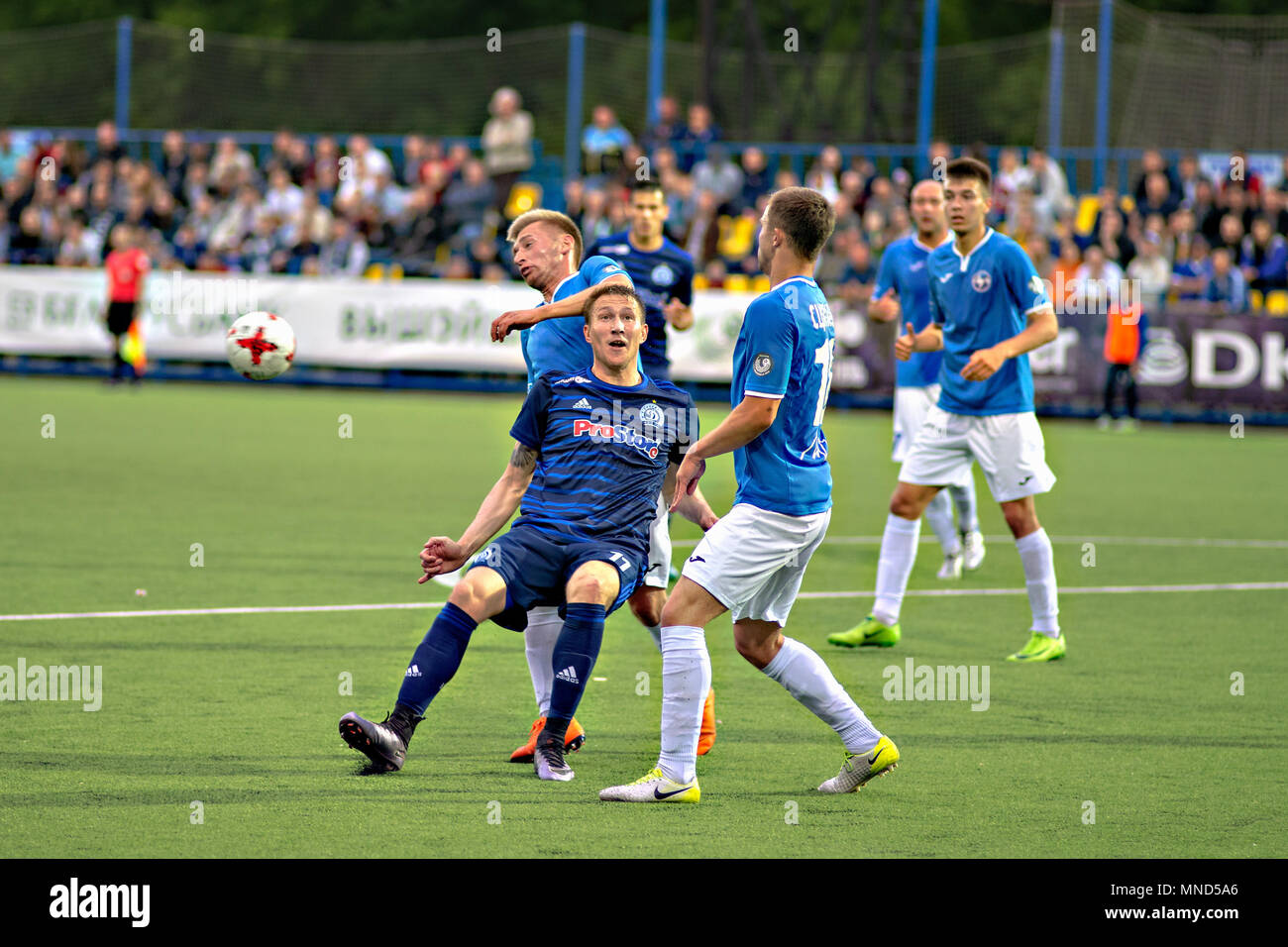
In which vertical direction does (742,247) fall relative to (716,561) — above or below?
above

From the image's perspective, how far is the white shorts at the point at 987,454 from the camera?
9.05 meters

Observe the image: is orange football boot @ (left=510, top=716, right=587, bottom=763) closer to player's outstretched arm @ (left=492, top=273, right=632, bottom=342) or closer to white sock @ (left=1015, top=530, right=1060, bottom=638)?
player's outstretched arm @ (left=492, top=273, right=632, bottom=342)

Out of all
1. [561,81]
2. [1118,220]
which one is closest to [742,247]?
[1118,220]

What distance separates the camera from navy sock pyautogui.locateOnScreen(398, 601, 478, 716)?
612 cm

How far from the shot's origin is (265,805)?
571 cm

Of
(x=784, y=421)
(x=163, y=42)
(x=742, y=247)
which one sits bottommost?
(x=784, y=421)

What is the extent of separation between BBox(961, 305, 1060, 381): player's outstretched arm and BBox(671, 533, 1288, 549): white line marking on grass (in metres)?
4.19

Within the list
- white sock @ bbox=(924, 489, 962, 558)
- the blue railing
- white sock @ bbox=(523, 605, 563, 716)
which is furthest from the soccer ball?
the blue railing

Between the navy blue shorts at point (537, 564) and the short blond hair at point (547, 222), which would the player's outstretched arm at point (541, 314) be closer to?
the short blond hair at point (547, 222)

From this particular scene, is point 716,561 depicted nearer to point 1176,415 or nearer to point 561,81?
point 1176,415

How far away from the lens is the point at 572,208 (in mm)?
26891
